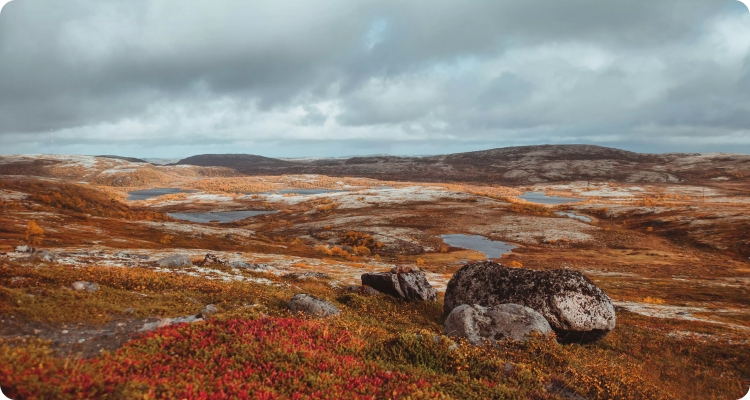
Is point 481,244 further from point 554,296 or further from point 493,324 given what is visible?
point 493,324

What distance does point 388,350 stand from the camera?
499 inches

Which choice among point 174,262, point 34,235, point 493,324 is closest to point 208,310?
point 493,324

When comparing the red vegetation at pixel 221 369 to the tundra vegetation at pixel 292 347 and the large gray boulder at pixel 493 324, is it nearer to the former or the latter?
the tundra vegetation at pixel 292 347

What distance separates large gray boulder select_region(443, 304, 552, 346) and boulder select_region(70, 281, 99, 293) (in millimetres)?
16420

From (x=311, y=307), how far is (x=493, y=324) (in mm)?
8886

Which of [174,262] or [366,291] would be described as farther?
[174,262]

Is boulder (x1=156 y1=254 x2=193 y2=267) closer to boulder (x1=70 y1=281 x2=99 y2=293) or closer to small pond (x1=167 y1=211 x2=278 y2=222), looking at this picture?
boulder (x1=70 y1=281 x2=99 y2=293)

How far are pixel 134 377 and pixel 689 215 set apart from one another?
14359cm

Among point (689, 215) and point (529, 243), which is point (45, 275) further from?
point (689, 215)

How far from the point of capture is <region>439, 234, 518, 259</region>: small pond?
271ft

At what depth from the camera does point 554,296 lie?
18578mm

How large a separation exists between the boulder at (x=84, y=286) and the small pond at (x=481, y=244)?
73234 mm

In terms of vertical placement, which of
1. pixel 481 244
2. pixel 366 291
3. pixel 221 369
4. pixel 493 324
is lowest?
pixel 481 244

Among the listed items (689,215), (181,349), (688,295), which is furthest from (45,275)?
(689,215)
